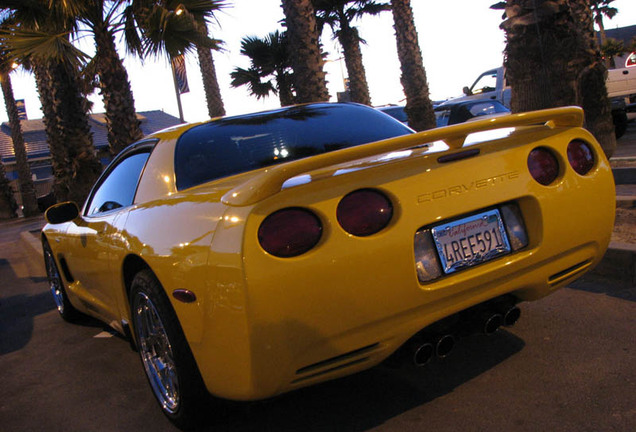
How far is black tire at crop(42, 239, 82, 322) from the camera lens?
16.6 feet

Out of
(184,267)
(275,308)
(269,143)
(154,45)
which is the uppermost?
(154,45)

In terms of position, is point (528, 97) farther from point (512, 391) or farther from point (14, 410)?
point (14, 410)

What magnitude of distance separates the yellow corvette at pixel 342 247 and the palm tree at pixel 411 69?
35.0ft

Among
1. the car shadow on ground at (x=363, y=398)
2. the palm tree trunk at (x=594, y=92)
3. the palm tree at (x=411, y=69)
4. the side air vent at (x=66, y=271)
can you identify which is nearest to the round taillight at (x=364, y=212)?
the car shadow on ground at (x=363, y=398)

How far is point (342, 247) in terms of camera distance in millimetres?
2270

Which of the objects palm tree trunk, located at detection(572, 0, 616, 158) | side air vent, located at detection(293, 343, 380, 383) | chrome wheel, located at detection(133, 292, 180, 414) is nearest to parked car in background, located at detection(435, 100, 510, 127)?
palm tree trunk, located at detection(572, 0, 616, 158)

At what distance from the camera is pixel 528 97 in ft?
20.4

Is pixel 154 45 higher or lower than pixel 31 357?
higher

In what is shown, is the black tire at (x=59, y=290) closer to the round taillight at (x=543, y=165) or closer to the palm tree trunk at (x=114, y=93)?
the round taillight at (x=543, y=165)

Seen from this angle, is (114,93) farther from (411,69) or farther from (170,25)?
(411,69)

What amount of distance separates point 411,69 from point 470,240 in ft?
38.4

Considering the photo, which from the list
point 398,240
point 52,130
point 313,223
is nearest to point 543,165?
point 398,240

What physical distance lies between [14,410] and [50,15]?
28.3ft

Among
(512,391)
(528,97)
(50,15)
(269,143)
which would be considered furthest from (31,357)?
(50,15)
